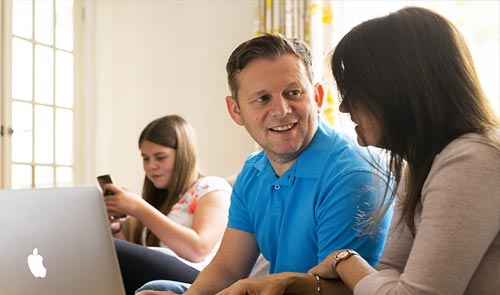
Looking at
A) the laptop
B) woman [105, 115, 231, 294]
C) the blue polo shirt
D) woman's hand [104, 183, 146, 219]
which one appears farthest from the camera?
woman's hand [104, 183, 146, 219]

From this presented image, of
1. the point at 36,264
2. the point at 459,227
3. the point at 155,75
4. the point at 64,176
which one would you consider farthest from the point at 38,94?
the point at 459,227

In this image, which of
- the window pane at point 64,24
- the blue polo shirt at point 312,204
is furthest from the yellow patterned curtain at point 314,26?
the blue polo shirt at point 312,204

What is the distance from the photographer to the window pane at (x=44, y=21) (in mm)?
4484

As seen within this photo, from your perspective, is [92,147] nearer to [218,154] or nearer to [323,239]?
[218,154]

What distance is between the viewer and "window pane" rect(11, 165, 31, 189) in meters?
4.22

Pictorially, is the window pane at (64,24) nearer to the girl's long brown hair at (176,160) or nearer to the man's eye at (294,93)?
the girl's long brown hair at (176,160)

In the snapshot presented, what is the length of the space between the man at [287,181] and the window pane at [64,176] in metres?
3.01

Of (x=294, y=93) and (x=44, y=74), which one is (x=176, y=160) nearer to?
(x=294, y=93)

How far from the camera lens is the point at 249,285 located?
1319 mm

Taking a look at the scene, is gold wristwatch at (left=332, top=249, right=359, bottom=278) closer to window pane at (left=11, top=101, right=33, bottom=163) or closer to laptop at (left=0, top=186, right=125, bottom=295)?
laptop at (left=0, top=186, right=125, bottom=295)

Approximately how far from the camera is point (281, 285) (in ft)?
4.25

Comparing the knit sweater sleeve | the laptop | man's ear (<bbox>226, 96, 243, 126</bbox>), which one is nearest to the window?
man's ear (<bbox>226, 96, 243, 126</bbox>)

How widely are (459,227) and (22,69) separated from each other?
372 cm

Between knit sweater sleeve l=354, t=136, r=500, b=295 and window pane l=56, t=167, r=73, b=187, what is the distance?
380 centimetres
